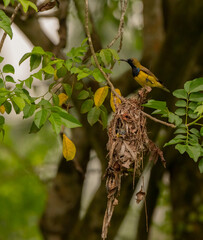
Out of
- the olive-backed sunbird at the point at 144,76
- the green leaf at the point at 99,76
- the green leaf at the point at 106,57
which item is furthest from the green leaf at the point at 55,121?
the olive-backed sunbird at the point at 144,76

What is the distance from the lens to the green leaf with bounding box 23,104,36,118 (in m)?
2.88

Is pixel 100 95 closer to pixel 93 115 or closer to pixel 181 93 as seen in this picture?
pixel 93 115

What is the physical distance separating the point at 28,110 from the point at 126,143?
25.9 inches

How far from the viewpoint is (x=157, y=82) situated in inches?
198

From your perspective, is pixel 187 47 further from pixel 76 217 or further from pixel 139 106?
pixel 76 217

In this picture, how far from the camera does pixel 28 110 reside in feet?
9.50

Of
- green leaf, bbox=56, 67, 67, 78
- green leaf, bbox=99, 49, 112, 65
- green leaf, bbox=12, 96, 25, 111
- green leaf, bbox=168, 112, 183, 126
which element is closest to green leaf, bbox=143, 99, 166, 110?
green leaf, bbox=168, 112, 183, 126

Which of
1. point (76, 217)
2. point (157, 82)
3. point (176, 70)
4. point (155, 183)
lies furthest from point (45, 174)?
point (157, 82)

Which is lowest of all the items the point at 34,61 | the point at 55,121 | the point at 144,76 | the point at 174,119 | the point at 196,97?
the point at 55,121

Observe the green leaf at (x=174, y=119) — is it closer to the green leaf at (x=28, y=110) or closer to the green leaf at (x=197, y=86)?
the green leaf at (x=197, y=86)

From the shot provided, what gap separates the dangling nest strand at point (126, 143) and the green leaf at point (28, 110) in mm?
553

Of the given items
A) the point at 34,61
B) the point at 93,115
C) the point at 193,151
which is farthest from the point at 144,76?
the point at 193,151

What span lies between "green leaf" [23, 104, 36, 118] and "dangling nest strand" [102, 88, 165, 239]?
55 centimetres

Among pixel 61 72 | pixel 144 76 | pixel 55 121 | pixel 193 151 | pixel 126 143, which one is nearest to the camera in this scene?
pixel 55 121
